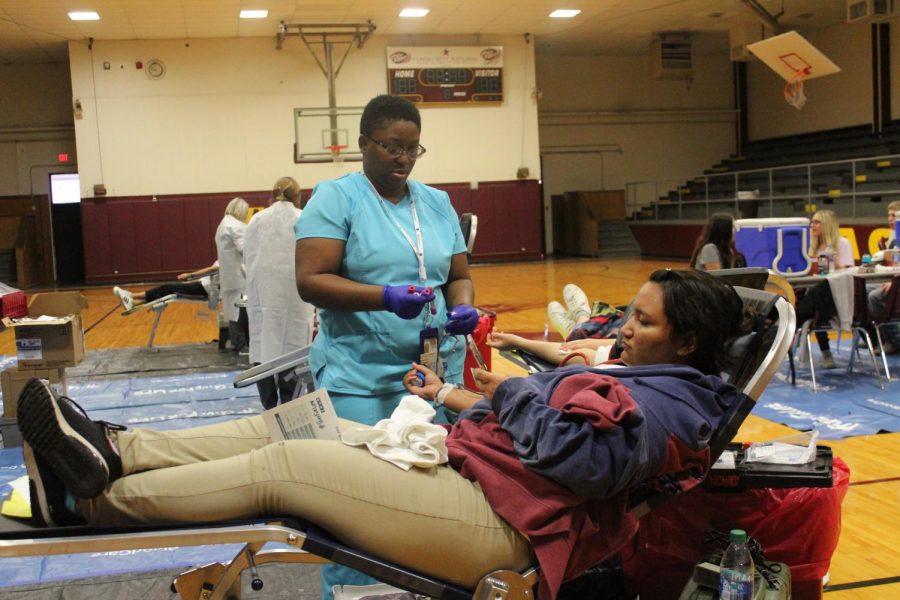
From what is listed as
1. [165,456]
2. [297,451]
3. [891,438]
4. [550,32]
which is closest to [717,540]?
A: [297,451]

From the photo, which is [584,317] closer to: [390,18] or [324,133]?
[324,133]

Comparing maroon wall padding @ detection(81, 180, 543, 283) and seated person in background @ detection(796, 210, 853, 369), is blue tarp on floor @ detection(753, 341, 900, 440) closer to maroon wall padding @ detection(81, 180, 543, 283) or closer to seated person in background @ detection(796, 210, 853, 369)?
seated person in background @ detection(796, 210, 853, 369)

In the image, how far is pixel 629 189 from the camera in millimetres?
20406

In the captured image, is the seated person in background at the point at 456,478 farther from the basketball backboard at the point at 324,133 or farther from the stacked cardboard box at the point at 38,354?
the basketball backboard at the point at 324,133

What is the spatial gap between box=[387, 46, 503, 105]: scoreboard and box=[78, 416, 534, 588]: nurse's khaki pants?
48.1 ft

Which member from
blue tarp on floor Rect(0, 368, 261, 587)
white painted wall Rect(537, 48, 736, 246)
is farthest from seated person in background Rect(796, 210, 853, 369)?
white painted wall Rect(537, 48, 736, 246)

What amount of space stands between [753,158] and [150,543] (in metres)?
19.6

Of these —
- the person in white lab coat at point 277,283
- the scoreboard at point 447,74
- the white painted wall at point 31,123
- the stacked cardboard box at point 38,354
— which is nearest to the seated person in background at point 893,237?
the person in white lab coat at point 277,283

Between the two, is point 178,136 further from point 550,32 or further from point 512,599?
point 512,599

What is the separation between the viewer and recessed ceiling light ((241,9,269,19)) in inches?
540

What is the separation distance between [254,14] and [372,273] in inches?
505

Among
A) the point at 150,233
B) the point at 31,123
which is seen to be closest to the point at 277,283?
the point at 150,233

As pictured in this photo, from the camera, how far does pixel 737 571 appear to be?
1798 millimetres

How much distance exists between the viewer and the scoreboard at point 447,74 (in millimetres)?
15977
